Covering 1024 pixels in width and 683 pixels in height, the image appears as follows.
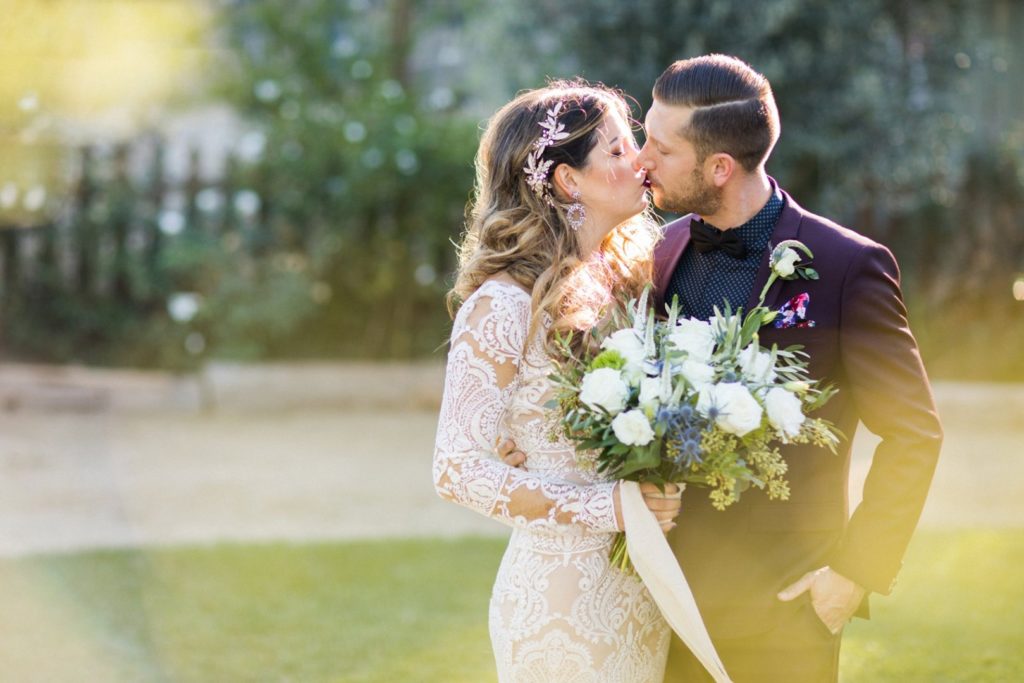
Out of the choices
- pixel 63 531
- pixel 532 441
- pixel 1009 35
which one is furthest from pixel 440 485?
pixel 1009 35

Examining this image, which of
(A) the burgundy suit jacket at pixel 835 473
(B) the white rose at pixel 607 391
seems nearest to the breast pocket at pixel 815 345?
(A) the burgundy suit jacket at pixel 835 473

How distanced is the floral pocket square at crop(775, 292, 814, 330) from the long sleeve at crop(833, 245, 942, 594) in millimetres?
91

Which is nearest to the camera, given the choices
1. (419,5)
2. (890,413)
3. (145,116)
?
(890,413)

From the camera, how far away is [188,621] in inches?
225

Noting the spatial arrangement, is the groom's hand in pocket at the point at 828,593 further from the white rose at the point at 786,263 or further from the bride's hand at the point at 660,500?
the white rose at the point at 786,263

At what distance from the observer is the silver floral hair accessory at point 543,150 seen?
307cm

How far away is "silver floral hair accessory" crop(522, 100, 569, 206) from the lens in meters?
3.07

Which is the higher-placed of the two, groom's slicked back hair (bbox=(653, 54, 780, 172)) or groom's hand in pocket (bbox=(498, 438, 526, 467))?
groom's slicked back hair (bbox=(653, 54, 780, 172))

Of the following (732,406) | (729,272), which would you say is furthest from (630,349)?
(729,272)

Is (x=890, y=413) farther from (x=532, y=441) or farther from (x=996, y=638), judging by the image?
(x=996, y=638)

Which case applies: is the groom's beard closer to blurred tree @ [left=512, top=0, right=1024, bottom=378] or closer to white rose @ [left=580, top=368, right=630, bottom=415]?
white rose @ [left=580, top=368, right=630, bottom=415]

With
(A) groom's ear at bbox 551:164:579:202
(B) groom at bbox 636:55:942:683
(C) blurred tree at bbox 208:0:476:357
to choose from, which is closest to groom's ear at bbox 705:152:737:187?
(B) groom at bbox 636:55:942:683

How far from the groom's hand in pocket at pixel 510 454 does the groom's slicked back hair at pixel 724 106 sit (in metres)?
0.88

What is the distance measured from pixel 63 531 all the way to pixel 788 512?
18.0 ft
